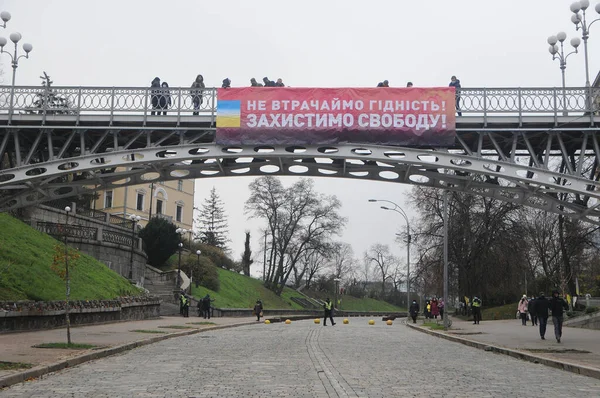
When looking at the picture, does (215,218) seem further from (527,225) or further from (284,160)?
(284,160)

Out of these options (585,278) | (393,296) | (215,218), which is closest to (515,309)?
(585,278)

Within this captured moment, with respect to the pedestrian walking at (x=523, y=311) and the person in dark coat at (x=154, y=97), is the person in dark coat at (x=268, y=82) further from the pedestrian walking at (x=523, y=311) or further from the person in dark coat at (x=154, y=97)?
the pedestrian walking at (x=523, y=311)

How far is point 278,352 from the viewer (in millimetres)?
17938

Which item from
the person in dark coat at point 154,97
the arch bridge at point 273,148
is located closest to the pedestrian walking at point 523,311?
the arch bridge at point 273,148

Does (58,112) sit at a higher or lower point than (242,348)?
higher

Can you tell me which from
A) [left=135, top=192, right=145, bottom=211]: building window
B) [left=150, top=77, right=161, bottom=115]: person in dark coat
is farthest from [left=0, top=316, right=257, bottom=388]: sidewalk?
Answer: [left=135, top=192, right=145, bottom=211]: building window

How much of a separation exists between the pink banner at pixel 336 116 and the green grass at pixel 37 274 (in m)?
8.10

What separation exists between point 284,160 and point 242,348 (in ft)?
29.3

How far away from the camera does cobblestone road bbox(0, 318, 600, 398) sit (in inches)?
396

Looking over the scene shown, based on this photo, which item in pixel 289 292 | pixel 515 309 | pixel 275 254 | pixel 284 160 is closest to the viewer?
pixel 284 160

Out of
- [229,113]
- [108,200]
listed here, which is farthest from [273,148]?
[108,200]

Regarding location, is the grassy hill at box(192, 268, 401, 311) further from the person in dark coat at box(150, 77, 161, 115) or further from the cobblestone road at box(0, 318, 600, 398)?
the cobblestone road at box(0, 318, 600, 398)

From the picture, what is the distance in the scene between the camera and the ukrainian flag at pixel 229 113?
24906 mm

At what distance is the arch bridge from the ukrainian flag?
1.32 ft
